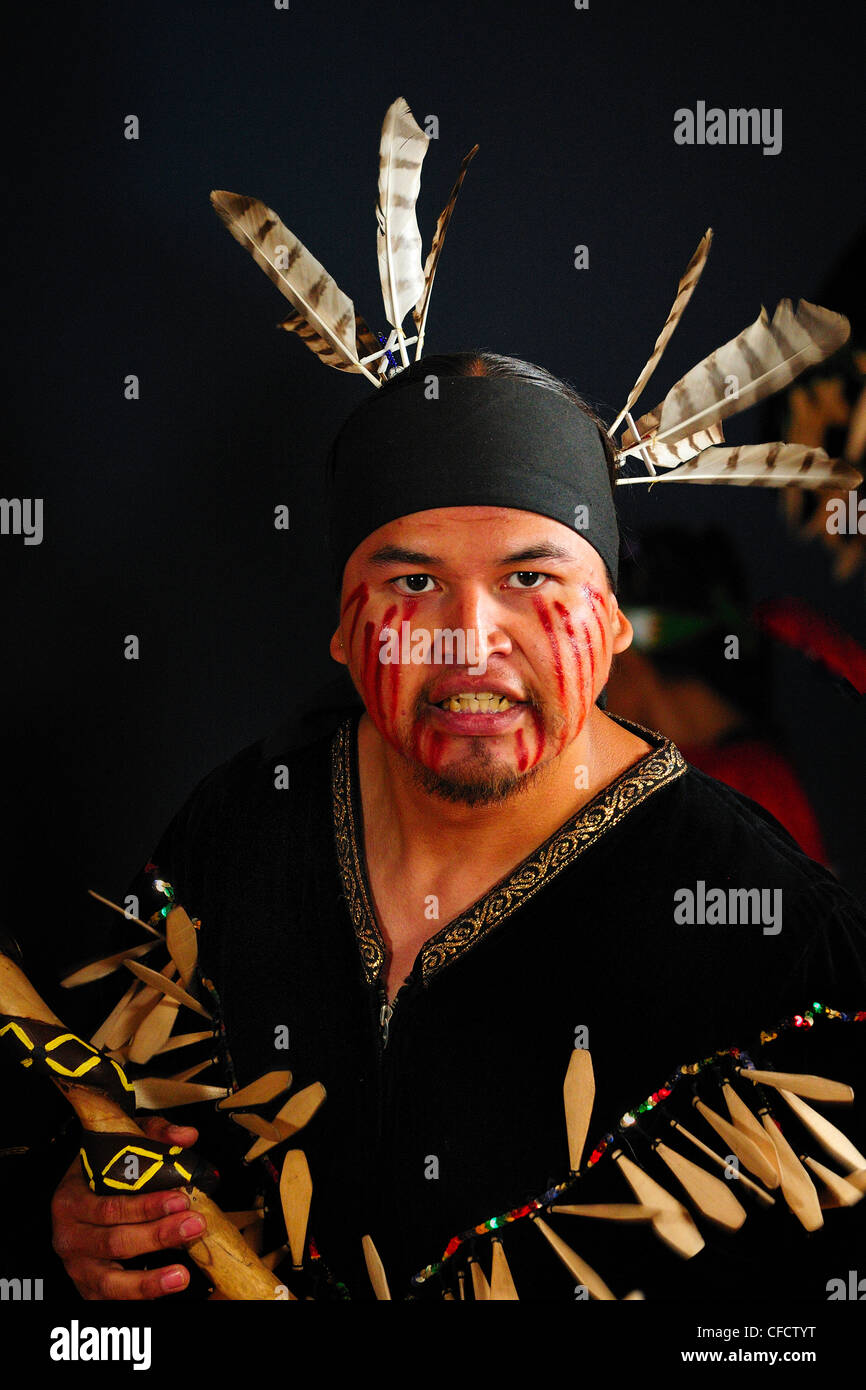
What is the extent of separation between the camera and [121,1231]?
109 centimetres

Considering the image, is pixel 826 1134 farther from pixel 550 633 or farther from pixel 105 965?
pixel 105 965

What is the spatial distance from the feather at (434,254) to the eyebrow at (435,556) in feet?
0.75

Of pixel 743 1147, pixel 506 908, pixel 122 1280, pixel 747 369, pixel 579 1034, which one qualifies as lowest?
Result: pixel 122 1280

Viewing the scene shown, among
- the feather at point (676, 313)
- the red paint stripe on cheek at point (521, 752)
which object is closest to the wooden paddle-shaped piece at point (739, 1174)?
the red paint stripe on cheek at point (521, 752)

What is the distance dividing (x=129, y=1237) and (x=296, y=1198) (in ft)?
0.52

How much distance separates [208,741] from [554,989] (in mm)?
457

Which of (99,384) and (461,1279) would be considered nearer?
(461,1279)

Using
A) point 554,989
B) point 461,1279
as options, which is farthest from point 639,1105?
point 461,1279

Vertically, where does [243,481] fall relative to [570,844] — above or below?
above

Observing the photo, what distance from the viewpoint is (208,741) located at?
4.17 feet

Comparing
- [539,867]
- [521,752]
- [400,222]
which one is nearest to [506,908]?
[539,867]

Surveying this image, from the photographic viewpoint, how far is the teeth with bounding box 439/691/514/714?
42.2 inches
